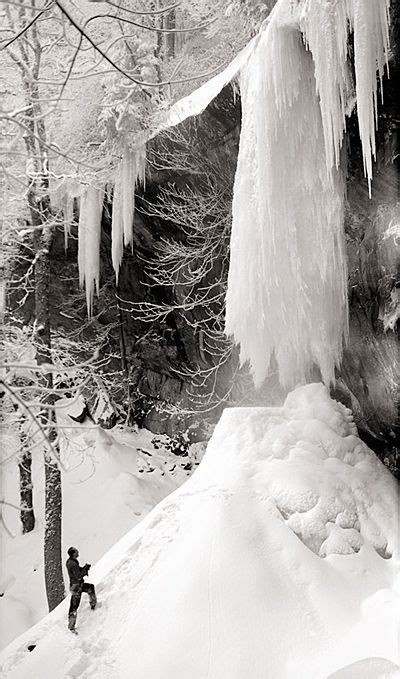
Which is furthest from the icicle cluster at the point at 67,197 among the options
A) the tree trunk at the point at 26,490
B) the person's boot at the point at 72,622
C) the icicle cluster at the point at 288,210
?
the person's boot at the point at 72,622

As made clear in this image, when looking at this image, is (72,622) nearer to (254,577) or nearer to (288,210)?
(254,577)

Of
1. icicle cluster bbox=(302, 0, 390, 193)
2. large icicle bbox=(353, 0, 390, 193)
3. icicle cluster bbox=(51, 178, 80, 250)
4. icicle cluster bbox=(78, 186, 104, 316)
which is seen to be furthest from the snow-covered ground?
large icicle bbox=(353, 0, 390, 193)

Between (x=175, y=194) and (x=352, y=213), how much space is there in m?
4.33

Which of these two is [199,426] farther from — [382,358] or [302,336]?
[382,358]

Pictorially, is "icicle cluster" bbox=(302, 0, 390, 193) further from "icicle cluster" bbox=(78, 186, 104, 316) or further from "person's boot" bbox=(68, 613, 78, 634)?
"icicle cluster" bbox=(78, 186, 104, 316)

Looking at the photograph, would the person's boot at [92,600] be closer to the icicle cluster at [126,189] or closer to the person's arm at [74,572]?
the person's arm at [74,572]

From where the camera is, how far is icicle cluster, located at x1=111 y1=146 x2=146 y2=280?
30.8ft

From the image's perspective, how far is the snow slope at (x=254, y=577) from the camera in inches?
159

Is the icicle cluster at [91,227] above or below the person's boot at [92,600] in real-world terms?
above

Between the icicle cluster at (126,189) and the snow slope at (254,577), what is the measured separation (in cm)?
471

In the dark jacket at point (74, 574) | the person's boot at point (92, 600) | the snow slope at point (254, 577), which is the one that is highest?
the snow slope at point (254, 577)

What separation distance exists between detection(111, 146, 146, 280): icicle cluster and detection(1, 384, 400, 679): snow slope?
15.5 ft

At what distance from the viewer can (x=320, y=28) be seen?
4.93 m

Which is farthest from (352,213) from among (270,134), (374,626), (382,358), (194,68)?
(194,68)
